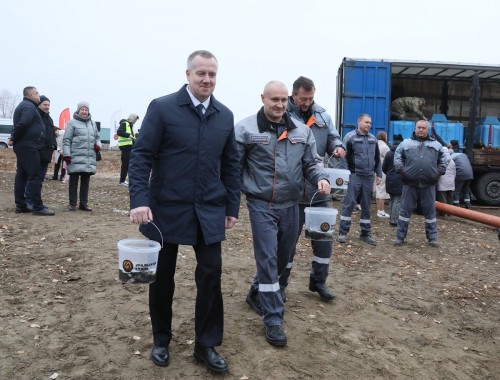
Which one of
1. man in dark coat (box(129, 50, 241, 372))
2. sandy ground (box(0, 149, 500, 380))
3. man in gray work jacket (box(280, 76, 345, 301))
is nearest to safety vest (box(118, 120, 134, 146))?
sandy ground (box(0, 149, 500, 380))

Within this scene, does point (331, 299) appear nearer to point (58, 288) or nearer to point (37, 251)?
point (58, 288)

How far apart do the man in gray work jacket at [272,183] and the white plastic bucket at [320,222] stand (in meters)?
0.23

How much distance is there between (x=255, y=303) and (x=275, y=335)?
689mm

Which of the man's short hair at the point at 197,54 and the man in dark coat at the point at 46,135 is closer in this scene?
the man's short hair at the point at 197,54

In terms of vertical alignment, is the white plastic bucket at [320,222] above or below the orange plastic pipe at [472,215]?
above

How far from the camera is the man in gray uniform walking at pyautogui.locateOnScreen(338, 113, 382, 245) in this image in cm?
778

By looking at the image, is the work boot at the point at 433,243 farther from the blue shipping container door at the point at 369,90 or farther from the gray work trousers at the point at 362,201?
the blue shipping container door at the point at 369,90

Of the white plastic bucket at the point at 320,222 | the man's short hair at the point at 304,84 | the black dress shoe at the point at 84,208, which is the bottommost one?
the black dress shoe at the point at 84,208

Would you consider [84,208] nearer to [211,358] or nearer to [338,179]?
[338,179]

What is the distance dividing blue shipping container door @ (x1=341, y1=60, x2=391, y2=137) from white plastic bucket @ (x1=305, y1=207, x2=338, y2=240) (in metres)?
8.37

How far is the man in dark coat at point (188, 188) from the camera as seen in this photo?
3.08 meters

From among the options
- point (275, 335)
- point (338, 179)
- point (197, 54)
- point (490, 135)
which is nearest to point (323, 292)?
point (338, 179)

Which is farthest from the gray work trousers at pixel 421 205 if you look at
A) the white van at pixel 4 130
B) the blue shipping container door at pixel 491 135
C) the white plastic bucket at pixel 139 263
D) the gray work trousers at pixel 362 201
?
the white van at pixel 4 130

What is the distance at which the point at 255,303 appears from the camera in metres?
4.35
